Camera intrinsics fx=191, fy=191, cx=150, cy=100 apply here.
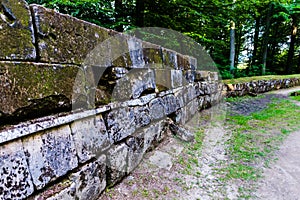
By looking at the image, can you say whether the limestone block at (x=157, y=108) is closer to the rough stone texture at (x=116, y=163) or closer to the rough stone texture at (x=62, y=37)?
the rough stone texture at (x=116, y=163)

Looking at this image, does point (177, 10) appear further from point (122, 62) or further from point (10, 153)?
point (10, 153)

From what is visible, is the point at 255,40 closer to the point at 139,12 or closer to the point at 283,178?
the point at 139,12

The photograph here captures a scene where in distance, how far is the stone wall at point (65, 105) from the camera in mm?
1015

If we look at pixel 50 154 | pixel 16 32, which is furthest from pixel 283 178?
pixel 16 32

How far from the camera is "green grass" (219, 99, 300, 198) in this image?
8.21 ft

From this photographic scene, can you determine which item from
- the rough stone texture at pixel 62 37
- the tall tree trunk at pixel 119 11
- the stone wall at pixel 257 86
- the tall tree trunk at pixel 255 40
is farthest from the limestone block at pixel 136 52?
the tall tree trunk at pixel 255 40

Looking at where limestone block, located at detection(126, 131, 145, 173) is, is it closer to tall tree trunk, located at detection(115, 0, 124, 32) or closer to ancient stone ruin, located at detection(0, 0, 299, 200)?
ancient stone ruin, located at detection(0, 0, 299, 200)

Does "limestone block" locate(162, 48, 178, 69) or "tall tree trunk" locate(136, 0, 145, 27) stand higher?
"tall tree trunk" locate(136, 0, 145, 27)

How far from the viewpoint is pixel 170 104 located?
3119 millimetres

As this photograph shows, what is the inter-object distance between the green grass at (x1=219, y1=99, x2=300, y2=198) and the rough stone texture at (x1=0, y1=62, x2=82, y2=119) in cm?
205

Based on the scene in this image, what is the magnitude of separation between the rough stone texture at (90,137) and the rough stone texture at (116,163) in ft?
0.34

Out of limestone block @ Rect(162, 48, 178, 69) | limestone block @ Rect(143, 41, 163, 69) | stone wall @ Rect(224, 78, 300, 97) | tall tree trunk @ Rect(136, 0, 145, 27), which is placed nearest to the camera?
limestone block @ Rect(143, 41, 163, 69)

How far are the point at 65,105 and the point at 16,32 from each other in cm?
52

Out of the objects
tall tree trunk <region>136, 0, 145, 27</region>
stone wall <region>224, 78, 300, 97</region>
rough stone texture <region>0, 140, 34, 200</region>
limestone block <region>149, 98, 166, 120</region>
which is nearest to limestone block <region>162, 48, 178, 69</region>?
limestone block <region>149, 98, 166, 120</region>
